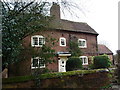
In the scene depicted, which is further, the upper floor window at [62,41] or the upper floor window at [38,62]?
the upper floor window at [62,41]

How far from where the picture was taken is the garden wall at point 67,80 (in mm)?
7890

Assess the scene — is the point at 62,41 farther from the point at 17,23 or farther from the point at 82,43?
the point at 17,23

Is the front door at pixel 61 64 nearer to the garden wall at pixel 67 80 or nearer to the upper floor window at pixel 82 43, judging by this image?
the upper floor window at pixel 82 43

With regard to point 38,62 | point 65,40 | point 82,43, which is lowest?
point 38,62

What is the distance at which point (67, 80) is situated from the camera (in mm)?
8664

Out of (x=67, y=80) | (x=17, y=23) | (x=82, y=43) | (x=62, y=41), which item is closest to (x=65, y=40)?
(x=62, y=41)

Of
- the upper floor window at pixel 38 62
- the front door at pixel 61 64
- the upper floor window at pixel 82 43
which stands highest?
the upper floor window at pixel 82 43

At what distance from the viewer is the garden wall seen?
25.9 feet

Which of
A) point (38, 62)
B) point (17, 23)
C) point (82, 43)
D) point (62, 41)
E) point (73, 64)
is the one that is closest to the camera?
point (17, 23)

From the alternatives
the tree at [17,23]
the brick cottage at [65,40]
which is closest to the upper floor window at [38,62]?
the tree at [17,23]

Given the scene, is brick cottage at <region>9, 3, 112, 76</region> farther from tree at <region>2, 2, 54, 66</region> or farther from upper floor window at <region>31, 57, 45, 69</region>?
tree at <region>2, 2, 54, 66</region>

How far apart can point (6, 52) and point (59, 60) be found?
12.3m

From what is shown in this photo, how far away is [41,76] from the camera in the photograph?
8.44m

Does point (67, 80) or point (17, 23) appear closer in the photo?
point (17, 23)
